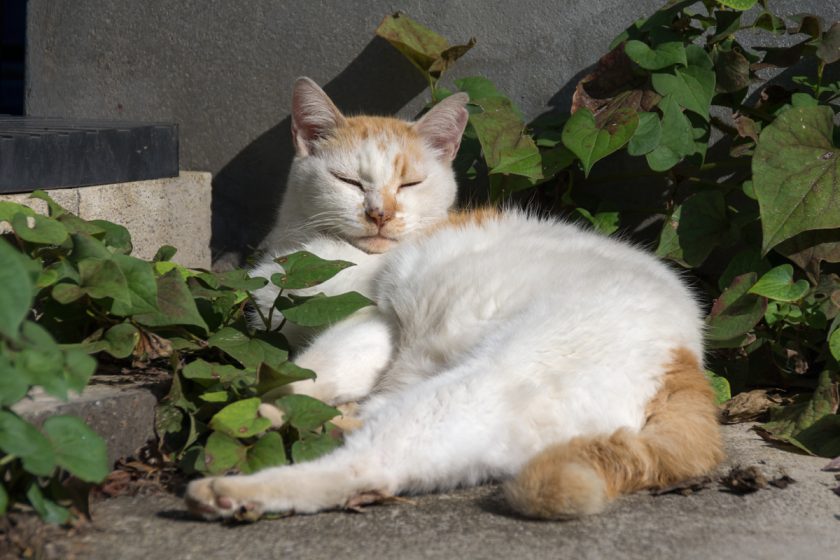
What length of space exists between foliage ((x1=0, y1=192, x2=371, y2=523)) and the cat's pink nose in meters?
0.39

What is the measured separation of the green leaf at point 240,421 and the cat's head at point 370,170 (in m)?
0.88

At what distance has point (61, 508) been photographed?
1.68m

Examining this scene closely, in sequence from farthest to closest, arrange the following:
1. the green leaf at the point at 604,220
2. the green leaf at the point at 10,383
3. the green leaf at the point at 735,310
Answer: the green leaf at the point at 604,220 → the green leaf at the point at 735,310 → the green leaf at the point at 10,383

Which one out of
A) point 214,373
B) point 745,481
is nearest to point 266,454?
point 214,373

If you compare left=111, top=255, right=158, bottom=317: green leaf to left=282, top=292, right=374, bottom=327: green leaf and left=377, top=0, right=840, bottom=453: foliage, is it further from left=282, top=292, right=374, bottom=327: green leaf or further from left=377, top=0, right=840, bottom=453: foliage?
left=377, top=0, right=840, bottom=453: foliage

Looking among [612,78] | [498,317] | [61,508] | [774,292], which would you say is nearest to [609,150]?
[612,78]

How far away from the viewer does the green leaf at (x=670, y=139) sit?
3.01 m

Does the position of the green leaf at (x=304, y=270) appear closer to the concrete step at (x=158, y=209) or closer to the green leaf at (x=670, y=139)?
the concrete step at (x=158, y=209)

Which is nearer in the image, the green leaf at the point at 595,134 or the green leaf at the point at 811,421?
the green leaf at the point at 811,421

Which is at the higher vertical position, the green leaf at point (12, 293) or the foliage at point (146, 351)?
the green leaf at point (12, 293)

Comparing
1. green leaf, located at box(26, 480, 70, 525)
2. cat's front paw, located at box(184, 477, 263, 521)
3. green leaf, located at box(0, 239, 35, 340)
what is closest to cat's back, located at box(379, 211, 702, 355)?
cat's front paw, located at box(184, 477, 263, 521)

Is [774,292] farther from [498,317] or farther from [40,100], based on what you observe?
[40,100]

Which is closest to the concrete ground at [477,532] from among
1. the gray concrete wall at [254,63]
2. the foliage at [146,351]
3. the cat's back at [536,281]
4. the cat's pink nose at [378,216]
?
the foliage at [146,351]

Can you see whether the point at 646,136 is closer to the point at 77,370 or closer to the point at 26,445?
the point at 77,370
